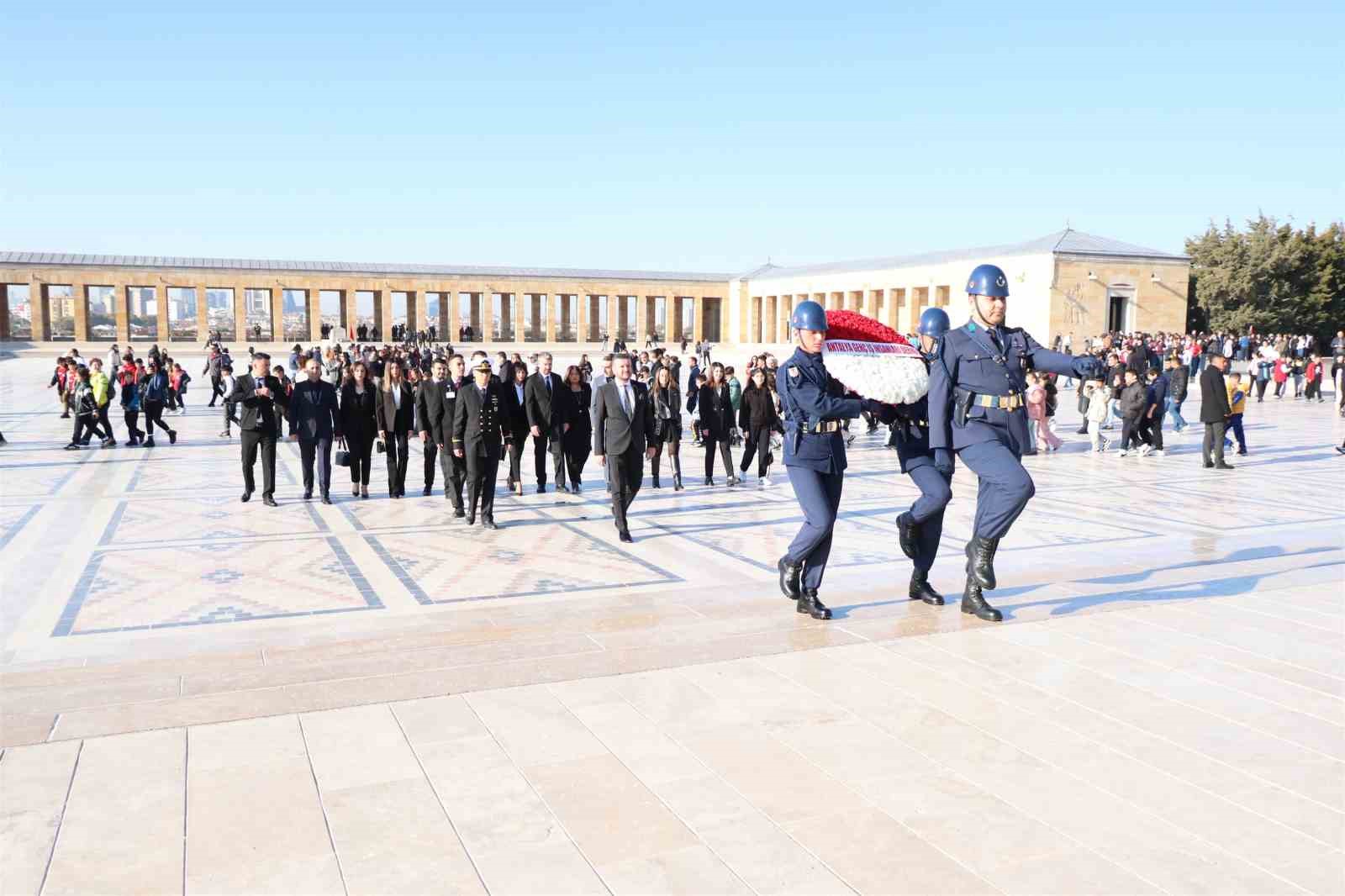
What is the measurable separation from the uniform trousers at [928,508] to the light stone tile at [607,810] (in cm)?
263

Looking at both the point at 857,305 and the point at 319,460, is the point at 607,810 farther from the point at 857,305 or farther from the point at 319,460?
the point at 857,305

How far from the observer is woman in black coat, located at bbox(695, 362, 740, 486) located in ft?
40.9

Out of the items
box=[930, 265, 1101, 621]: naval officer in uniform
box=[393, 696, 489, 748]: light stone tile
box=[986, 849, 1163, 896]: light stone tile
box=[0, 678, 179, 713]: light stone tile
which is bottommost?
box=[0, 678, 179, 713]: light stone tile

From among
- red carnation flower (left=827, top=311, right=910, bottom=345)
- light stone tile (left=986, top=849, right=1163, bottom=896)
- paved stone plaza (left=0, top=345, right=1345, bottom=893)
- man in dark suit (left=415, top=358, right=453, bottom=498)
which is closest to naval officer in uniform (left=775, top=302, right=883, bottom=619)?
red carnation flower (left=827, top=311, right=910, bottom=345)

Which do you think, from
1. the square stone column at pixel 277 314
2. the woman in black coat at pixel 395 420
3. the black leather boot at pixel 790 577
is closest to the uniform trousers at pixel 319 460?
the woman in black coat at pixel 395 420

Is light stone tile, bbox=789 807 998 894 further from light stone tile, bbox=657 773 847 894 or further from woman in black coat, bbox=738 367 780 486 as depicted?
woman in black coat, bbox=738 367 780 486

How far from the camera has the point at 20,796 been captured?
341cm

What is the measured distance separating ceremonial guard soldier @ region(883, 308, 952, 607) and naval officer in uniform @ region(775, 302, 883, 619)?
0.88ft

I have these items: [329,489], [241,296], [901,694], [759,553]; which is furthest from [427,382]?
[241,296]

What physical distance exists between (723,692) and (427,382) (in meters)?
6.74

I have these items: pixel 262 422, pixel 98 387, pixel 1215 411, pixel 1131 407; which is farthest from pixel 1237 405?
pixel 98 387

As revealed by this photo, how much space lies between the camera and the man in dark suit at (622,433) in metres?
8.74

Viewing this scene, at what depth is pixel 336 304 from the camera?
6369 centimetres

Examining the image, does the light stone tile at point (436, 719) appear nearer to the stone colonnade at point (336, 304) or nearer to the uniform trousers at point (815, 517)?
the uniform trousers at point (815, 517)
